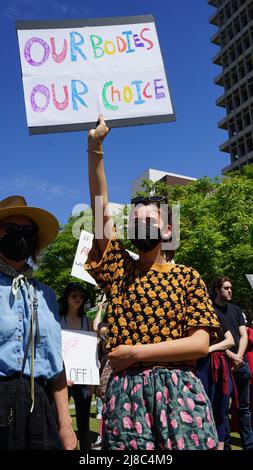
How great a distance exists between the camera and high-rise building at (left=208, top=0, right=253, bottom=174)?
195 feet

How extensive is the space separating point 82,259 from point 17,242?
4208mm

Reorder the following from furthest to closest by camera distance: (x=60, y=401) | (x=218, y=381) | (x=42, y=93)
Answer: (x=218, y=381) < (x=42, y=93) < (x=60, y=401)

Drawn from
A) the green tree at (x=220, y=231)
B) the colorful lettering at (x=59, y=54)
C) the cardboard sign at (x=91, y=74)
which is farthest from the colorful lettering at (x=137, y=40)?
the green tree at (x=220, y=231)

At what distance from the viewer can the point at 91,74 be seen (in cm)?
310

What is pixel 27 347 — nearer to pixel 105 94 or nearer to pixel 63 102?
pixel 63 102

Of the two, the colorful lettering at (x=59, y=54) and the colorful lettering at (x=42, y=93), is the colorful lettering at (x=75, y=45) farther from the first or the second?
the colorful lettering at (x=42, y=93)

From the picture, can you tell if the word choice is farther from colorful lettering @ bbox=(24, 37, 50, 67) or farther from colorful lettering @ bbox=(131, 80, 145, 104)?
colorful lettering @ bbox=(24, 37, 50, 67)

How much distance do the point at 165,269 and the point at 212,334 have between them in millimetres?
389

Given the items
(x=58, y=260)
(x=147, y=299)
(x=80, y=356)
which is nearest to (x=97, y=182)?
(x=147, y=299)

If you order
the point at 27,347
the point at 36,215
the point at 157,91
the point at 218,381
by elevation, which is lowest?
the point at 218,381

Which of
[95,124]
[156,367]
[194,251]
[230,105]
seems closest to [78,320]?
[95,124]

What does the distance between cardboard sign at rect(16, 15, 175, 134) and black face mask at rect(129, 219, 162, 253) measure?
0.81 m

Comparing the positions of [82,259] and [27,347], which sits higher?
[82,259]

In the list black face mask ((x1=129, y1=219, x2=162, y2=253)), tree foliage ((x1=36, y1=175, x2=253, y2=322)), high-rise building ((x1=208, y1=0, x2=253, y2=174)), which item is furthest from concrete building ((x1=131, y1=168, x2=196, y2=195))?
black face mask ((x1=129, y1=219, x2=162, y2=253))
